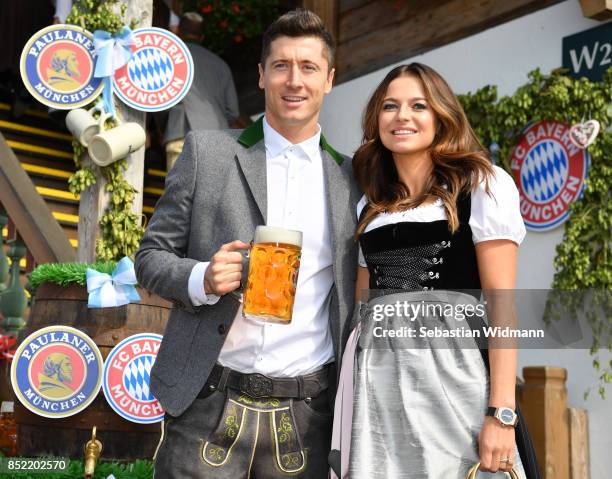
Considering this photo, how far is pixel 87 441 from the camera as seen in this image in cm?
333

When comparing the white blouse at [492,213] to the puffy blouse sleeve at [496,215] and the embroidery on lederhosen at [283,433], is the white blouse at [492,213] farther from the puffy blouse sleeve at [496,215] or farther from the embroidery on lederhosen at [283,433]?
the embroidery on lederhosen at [283,433]

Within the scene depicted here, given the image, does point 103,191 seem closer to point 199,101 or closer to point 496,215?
point 199,101

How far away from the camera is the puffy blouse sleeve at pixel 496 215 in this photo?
1920 mm

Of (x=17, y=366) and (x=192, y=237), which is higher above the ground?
(x=192, y=237)

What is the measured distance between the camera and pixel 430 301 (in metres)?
1.95

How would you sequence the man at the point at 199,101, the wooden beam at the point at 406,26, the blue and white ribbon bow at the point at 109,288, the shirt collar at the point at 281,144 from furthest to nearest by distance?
1. the man at the point at 199,101
2. the wooden beam at the point at 406,26
3. the blue and white ribbon bow at the point at 109,288
4. the shirt collar at the point at 281,144

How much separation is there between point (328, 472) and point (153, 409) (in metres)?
1.54

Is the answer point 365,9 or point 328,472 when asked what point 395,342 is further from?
point 365,9

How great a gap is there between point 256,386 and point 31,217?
2.70m

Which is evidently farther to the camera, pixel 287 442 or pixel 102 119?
pixel 102 119

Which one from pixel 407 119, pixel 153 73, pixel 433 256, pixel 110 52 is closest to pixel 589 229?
pixel 153 73

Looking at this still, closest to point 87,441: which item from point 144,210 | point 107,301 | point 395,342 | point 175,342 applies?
point 107,301

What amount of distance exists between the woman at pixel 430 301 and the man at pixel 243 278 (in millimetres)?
116

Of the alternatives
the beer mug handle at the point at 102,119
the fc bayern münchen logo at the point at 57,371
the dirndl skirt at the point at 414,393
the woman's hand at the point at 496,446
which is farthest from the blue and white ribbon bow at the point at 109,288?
the woman's hand at the point at 496,446
